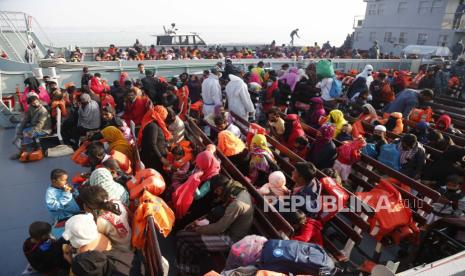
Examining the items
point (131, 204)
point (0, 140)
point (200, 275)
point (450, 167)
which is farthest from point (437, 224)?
point (0, 140)

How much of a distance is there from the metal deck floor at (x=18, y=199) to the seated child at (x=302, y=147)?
375 centimetres

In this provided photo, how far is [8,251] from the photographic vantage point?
11.5 ft

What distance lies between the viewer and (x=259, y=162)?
412 centimetres

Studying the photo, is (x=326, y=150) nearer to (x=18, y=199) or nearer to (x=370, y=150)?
(x=370, y=150)

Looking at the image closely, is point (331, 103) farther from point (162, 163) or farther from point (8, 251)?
point (8, 251)

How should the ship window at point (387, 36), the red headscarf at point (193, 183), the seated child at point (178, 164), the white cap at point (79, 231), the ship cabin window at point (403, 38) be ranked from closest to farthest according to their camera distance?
the white cap at point (79, 231)
the red headscarf at point (193, 183)
the seated child at point (178, 164)
the ship cabin window at point (403, 38)
the ship window at point (387, 36)

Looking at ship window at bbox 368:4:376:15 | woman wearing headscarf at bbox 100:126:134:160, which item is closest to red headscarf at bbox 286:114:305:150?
woman wearing headscarf at bbox 100:126:134:160

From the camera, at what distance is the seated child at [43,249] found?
2840 millimetres

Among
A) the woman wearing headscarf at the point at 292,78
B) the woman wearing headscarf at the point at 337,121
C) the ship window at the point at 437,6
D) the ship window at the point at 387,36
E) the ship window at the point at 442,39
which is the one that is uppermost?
the ship window at the point at 437,6

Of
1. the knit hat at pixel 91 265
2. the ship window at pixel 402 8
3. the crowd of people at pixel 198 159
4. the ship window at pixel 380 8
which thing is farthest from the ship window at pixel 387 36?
the knit hat at pixel 91 265

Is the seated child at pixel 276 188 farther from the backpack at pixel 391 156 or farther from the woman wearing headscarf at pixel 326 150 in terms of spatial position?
the backpack at pixel 391 156

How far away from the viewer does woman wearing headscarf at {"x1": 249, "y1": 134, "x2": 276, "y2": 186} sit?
411cm

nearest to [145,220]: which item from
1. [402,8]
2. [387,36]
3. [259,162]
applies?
[259,162]

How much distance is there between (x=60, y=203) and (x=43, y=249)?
59 cm
